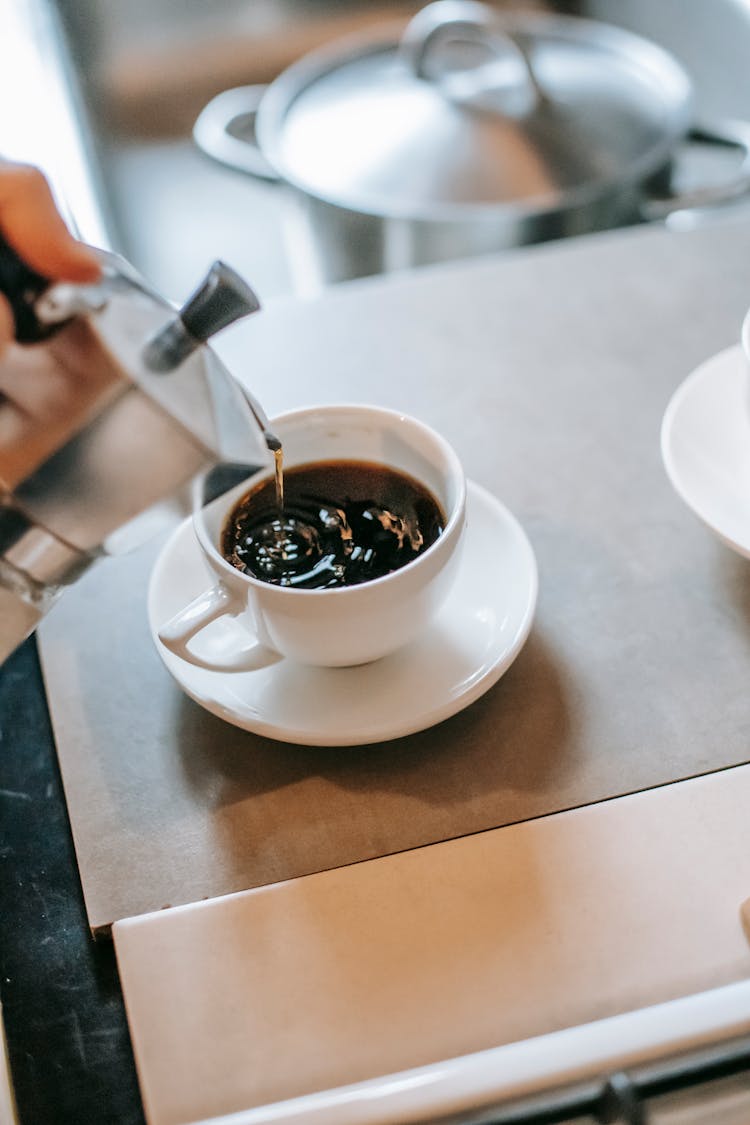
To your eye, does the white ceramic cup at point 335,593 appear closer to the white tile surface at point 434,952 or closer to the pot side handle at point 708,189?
the white tile surface at point 434,952

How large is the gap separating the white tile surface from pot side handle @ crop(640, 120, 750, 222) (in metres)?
0.70

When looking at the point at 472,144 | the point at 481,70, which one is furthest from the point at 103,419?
the point at 481,70

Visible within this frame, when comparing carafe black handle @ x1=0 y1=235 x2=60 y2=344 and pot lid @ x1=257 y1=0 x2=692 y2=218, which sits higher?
carafe black handle @ x1=0 y1=235 x2=60 y2=344

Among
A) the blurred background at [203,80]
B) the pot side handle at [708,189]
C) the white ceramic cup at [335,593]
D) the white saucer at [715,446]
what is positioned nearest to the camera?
the white ceramic cup at [335,593]

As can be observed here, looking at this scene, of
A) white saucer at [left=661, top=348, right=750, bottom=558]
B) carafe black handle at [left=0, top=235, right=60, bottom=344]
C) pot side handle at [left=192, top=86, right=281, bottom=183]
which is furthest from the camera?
pot side handle at [left=192, top=86, right=281, bottom=183]

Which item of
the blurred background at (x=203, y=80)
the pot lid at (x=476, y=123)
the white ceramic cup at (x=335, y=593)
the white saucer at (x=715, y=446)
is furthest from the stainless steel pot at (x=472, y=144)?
the white ceramic cup at (x=335, y=593)

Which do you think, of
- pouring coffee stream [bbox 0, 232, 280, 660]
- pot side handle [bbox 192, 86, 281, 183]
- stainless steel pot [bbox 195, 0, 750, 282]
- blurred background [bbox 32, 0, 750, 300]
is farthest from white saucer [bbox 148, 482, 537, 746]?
blurred background [bbox 32, 0, 750, 300]

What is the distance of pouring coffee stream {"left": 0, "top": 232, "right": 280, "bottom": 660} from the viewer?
408 millimetres

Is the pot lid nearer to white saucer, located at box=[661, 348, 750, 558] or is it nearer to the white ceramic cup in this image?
white saucer, located at box=[661, 348, 750, 558]

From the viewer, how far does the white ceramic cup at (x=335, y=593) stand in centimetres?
54

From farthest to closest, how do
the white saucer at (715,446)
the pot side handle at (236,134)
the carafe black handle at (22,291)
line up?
the pot side handle at (236,134) → the white saucer at (715,446) → the carafe black handle at (22,291)

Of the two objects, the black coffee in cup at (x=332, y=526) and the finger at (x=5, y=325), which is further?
the black coffee in cup at (x=332, y=526)

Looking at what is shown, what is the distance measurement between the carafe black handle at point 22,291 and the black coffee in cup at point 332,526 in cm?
21

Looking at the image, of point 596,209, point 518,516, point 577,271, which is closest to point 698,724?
point 518,516
